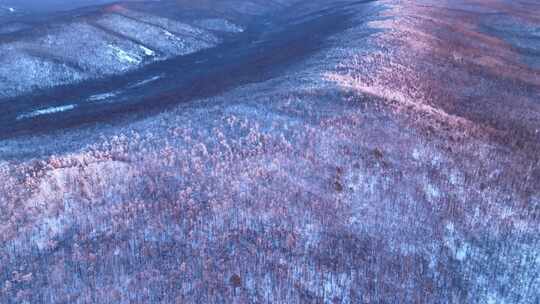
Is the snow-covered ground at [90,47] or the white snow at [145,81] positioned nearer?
the white snow at [145,81]

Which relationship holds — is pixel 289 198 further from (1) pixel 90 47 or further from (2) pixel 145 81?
(1) pixel 90 47

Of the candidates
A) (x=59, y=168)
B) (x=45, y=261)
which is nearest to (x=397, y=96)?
(x=59, y=168)

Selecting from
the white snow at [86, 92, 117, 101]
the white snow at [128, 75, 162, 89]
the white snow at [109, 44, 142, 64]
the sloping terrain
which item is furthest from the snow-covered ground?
the sloping terrain

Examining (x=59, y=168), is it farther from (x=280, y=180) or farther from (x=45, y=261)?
(x=280, y=180)

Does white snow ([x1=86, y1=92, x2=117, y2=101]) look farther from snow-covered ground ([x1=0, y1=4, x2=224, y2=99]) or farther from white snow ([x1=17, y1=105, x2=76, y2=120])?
snow-covered ground ([x1=0, y1=4, x2=224, y2=99])

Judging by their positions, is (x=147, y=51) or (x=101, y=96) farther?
(x=147, y=51)

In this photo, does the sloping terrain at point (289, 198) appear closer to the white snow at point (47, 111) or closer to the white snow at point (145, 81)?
the white snow at point (47, 111)

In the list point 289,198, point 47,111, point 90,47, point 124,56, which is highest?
point 90,47

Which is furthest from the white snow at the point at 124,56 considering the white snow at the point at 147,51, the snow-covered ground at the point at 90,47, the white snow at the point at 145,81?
the white snow at the point at 145,81

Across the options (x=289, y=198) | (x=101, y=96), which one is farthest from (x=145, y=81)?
(x=289, y=198)
